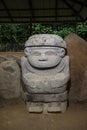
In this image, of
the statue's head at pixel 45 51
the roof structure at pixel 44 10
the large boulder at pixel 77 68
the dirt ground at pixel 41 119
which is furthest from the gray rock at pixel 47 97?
the roof structure at pixel 44 10

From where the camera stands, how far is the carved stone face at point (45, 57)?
3.22m

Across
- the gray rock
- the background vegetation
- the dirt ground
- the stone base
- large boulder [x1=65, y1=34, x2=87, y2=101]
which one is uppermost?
the background vegetation

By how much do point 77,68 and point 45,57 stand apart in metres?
0.66

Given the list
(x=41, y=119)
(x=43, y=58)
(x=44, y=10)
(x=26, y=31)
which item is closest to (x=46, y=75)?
(x=43, y=58)

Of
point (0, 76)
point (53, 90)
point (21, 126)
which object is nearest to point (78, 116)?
point (53, 90)

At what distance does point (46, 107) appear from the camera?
129 inches

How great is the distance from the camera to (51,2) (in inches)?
Answer: 290

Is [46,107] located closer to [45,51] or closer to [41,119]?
[41,119]

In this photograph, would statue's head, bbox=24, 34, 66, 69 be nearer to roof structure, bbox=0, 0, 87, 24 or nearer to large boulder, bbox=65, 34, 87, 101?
large boulder, bbox=65, 34, 87, 101

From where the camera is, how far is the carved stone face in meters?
3.22

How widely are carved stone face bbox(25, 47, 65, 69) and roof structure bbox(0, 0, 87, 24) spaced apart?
4123 mm

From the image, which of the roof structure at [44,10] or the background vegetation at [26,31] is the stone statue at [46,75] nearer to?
the roof structure at [44,10]

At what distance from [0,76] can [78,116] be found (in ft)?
3.84

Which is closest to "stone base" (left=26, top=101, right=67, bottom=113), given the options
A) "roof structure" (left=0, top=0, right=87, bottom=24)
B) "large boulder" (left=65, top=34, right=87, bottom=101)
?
"large boulder" (left=65, top=34, right=87, bottom=101)
